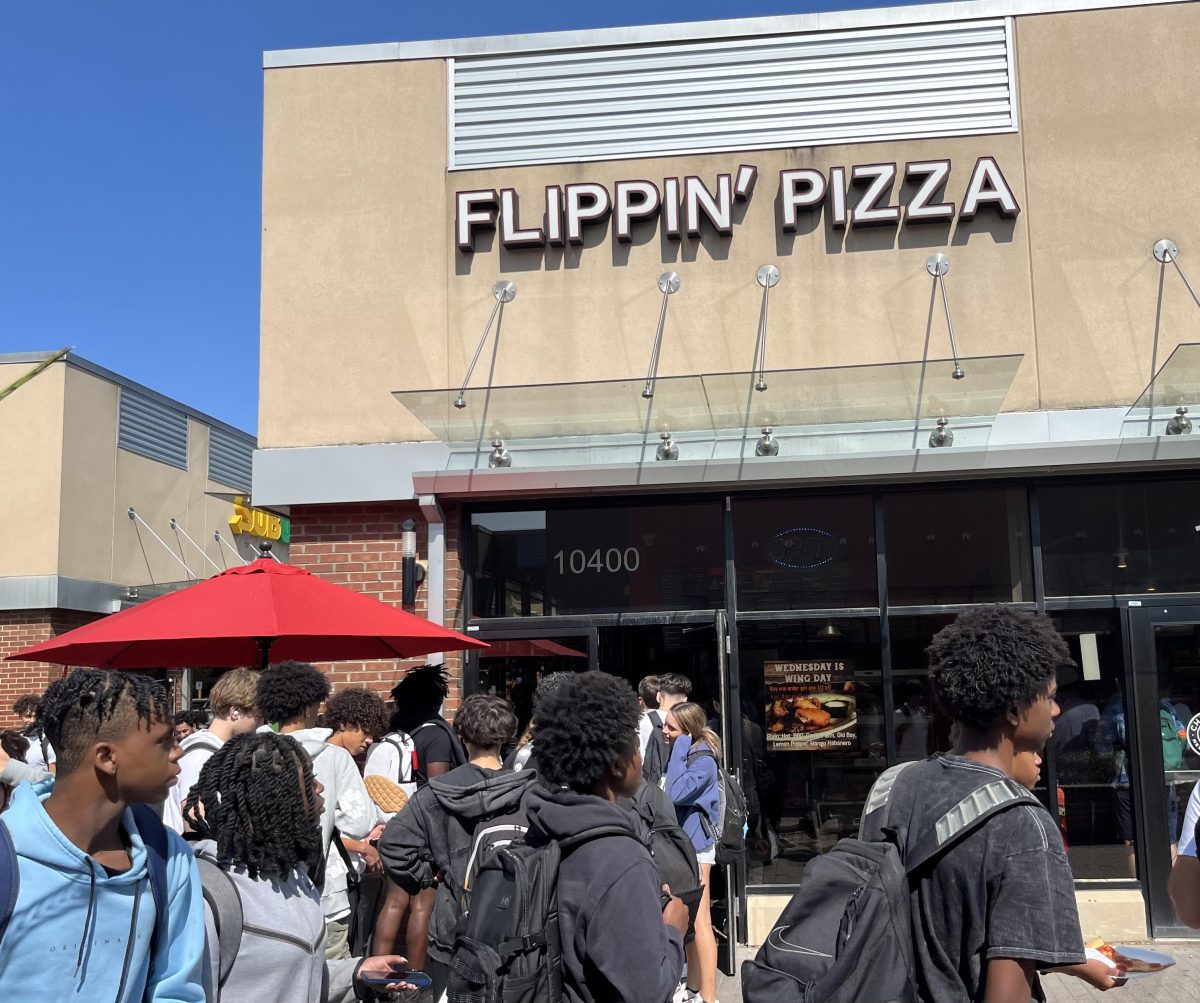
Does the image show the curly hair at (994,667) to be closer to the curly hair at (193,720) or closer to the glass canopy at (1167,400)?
the glass canopy at (1167,400)

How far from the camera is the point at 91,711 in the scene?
8.18 feet

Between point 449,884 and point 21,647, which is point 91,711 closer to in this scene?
point 449,884

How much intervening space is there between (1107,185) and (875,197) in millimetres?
1872

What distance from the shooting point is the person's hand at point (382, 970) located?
9.84 feet

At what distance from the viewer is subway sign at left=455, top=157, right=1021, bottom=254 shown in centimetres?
935

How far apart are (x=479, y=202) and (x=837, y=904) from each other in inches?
322

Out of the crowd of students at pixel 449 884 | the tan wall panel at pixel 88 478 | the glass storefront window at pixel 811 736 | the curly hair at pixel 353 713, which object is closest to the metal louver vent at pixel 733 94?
the glass storefront window at pixel 811 736

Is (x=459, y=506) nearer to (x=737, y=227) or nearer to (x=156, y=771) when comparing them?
(x=737, y=227)

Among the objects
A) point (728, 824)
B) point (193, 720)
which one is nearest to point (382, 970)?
point (728, 824)

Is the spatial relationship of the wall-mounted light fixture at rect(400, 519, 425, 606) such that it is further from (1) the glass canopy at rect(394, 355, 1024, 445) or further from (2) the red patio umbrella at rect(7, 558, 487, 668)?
(2) the red patio umbrella at rect(7, 558, 487, 668)

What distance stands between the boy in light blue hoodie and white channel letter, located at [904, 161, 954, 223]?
816cm

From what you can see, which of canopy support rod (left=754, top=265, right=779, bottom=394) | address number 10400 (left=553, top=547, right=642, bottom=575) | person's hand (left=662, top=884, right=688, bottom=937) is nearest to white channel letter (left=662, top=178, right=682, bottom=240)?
canopy support rod (left=754, top=265, right=779, bottom=394)

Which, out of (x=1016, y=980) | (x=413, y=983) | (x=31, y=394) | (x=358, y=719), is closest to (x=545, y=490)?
(x=358, y=719)

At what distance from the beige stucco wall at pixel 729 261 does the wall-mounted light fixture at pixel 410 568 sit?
86cm
